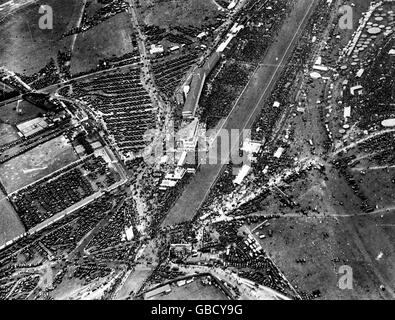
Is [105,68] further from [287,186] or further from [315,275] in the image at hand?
[315,275]

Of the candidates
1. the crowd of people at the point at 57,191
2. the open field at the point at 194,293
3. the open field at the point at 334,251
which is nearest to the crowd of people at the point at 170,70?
the crowd of people at the point at 57,191

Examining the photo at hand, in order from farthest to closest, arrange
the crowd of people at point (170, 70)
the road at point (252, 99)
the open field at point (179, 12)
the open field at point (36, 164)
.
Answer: the open field at point (179, 12) < the crowd of people at point (170, 70) < the open field at point (36, 164) < the road at point (252, 99)

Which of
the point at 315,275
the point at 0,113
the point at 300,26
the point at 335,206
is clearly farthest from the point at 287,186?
the point at 0,113

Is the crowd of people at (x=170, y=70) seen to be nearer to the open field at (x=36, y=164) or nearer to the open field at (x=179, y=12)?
the open field at (x=179, y=12)

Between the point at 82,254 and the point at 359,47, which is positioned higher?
the point at 359,47

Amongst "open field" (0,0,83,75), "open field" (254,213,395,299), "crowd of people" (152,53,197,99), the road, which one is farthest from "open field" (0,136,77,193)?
"open field" (254,213,395,299)

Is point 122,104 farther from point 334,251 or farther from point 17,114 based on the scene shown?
point 334,251

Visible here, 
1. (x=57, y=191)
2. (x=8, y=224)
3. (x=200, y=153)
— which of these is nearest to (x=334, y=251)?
(x=200, y=153)
